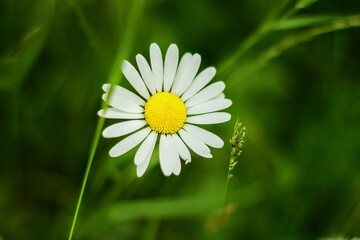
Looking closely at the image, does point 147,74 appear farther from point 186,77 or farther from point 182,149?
point 182,149

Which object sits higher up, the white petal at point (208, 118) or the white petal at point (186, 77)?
the white petal at point (186, 77)

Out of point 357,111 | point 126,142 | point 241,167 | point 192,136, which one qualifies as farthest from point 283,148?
point 126,142

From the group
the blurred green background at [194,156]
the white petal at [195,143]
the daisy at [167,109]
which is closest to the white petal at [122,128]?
the daisy at [167,109]

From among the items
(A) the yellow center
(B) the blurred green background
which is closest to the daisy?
(A) the yellow center

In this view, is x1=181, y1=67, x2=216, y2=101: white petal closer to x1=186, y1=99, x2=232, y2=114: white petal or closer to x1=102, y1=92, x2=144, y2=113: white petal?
x1=186, y1=99, x2=232, y2=114: white petal

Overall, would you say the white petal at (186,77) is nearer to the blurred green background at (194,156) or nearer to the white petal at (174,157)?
the white petal at (174,157)

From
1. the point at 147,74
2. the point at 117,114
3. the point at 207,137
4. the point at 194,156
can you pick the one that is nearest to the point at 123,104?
the point at 117,114

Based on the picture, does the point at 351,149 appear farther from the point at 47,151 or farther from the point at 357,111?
the point at 47,151
